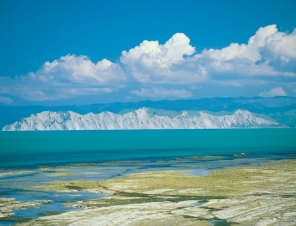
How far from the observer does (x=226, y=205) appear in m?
39.3

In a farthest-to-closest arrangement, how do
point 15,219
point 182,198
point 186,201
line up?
point 182,198 < point 186,201 < point 15,219

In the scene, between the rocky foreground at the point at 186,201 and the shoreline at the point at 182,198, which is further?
the shoreline at the point at 182,198

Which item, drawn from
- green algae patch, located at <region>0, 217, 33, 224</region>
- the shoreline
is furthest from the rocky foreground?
green algae patch, located at <region>0, 217, 33, 224</region>

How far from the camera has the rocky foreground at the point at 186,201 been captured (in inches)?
1321

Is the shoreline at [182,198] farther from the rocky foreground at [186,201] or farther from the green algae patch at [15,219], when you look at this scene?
the green algae patch at [15,219]

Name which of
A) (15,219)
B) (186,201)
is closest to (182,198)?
(186,201)

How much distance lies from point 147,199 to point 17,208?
1290cm

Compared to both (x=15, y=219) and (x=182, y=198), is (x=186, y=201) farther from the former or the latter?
(x=15, y=219)

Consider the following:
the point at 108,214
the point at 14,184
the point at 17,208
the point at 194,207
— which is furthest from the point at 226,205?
the point at 14,184

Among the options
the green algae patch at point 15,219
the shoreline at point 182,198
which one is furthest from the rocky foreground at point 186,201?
the green algae patch at point 15,219

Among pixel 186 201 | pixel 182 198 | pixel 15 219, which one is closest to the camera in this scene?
pixel 15 219

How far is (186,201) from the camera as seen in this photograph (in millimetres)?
42031

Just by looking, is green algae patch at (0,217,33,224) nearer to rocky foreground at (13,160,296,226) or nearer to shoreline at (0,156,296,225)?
shoreline at (0,156,296,225)

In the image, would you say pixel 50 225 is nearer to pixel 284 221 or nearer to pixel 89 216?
pixel 89 216
